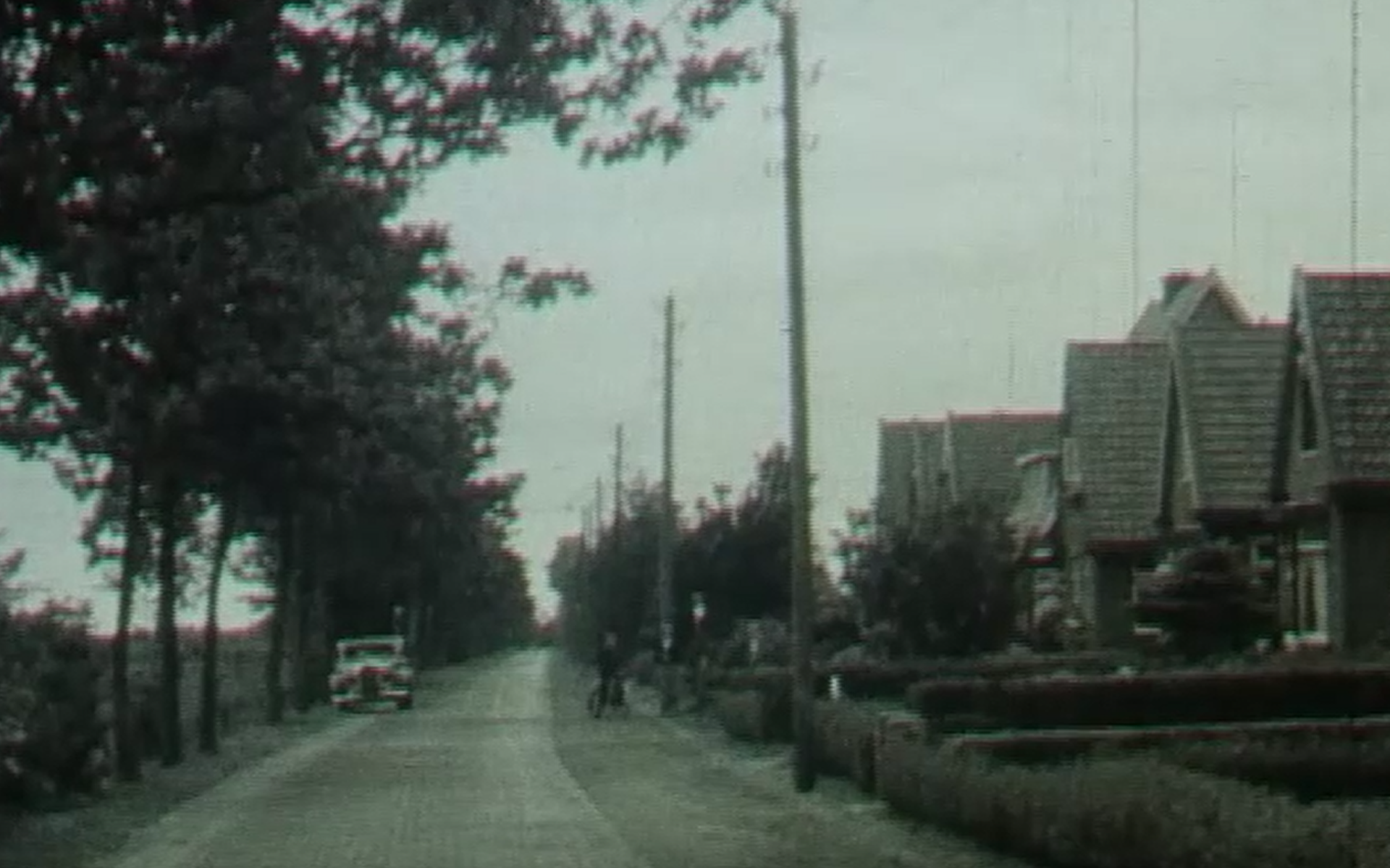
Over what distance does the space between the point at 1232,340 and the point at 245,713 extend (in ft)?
82.3

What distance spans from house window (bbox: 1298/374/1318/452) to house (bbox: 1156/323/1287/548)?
168 inches

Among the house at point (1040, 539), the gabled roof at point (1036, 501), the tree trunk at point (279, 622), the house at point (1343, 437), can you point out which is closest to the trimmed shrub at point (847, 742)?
the house at point (1343, 437)

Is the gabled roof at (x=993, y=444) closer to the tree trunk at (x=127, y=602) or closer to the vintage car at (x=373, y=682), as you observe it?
the vintage car at (x=373, y=682)

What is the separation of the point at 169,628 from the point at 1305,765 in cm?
2170

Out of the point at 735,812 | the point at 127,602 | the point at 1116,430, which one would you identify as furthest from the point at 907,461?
the point at 735,812

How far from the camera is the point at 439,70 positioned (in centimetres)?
1748

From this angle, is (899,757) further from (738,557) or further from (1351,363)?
(738,557)

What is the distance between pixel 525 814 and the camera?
93.9 feet

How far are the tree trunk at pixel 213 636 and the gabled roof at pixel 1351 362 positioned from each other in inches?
683

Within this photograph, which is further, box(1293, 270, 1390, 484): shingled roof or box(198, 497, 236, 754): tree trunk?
box(198, 497, 236, 754): tree trunk

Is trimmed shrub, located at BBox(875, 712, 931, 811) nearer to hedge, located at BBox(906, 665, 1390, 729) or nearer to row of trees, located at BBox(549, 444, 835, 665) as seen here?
hedge, located at BBox(906, 665, 1390, 729)

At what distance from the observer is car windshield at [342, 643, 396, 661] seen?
249 feet

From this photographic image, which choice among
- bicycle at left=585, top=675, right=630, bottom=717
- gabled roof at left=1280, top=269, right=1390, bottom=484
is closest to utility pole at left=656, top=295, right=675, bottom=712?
bicycle at left=585, top=675, right=630, bottom=717

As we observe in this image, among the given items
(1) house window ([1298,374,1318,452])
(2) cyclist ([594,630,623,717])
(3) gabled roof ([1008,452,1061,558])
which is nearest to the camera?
(1) house window ([1298,374,1318,452])
